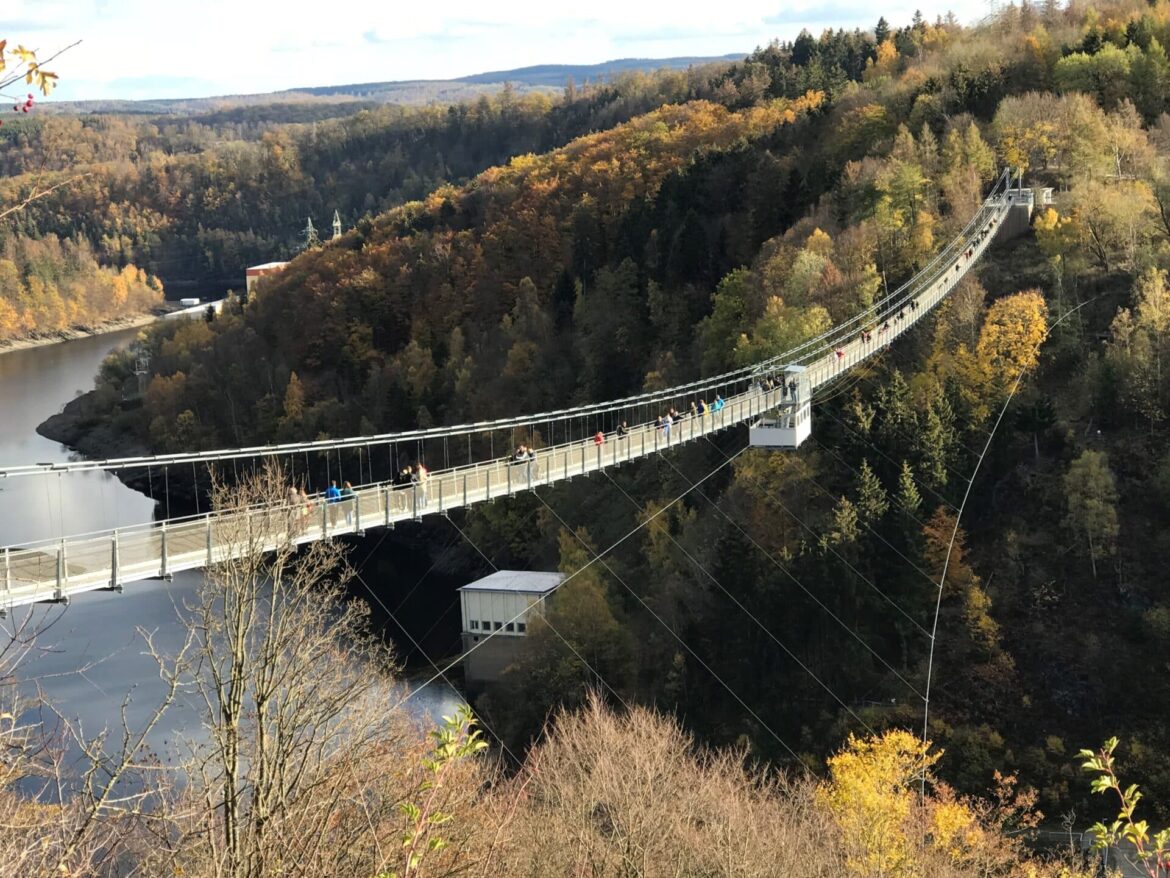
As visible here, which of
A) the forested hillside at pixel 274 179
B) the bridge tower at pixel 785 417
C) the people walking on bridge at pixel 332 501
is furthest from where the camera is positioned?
the forested hillside at pixel 274 179

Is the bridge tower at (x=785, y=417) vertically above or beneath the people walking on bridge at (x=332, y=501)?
beneath

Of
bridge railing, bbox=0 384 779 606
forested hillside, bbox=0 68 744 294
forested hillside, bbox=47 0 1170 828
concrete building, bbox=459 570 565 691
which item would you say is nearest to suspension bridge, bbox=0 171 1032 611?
bridge railing, bbox=0 384 779 606

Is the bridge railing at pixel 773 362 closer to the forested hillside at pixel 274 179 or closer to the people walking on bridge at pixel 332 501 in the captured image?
the people walking on bridge at pixel 332 501

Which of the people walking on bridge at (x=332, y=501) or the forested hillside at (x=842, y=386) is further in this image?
the forested hillside at (x=842, y=386)

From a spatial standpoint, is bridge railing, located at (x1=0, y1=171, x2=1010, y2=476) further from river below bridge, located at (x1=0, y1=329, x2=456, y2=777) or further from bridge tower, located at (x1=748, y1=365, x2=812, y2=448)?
river below bridge, located at (x1=0, y1=329, x2=456, y2=777)

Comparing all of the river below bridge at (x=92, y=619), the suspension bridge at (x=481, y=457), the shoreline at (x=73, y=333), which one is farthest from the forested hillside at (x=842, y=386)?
the shoreline at (x=73, y=333)

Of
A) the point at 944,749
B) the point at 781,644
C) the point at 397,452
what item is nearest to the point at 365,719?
the point at 944,749
